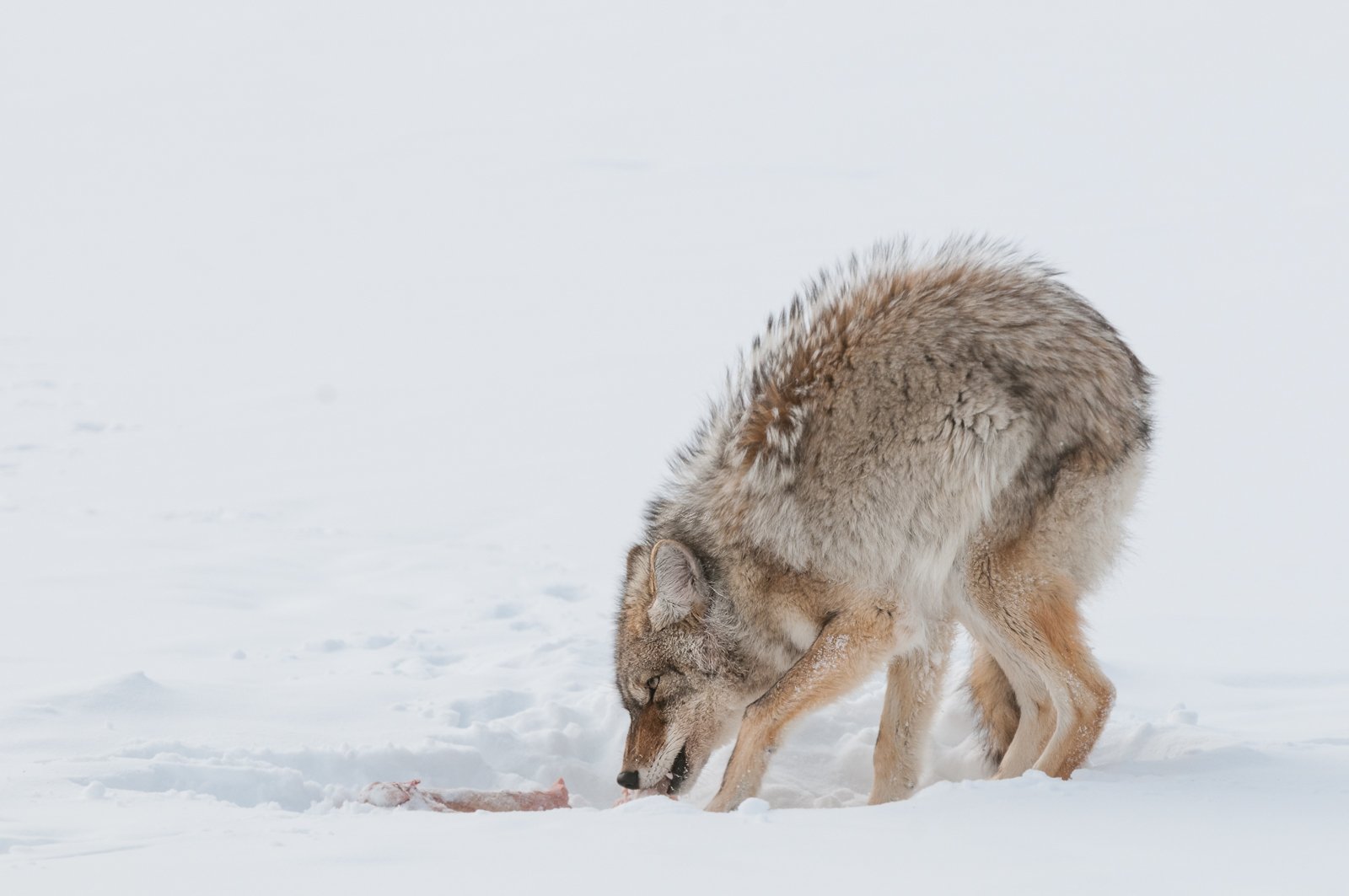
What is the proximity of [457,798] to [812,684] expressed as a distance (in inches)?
60.9

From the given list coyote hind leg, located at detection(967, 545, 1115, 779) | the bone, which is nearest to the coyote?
coyote hind leg, located at detection(967, 545, 1115, 779)

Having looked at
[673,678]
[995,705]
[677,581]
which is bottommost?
[673,678]

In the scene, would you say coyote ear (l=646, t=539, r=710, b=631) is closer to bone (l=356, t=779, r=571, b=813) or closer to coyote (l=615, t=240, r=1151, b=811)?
coyote (l=615, t=240, r=1151, b=811)

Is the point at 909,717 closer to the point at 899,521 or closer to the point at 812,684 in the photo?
the point at 812,684

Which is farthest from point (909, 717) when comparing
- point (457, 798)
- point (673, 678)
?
point (457, 798)

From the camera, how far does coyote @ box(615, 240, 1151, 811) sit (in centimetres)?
452

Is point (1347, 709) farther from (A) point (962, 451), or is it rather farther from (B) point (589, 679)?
(B) point (589, 679)

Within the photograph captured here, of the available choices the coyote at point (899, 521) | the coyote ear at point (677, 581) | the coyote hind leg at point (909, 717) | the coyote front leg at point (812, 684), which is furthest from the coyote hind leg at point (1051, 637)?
the coyote ear at point (677, 581)

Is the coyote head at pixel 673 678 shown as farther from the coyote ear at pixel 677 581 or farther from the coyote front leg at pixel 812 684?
the coyote front leg at pixel 812 684

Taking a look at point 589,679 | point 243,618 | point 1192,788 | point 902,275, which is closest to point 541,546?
point 243,618

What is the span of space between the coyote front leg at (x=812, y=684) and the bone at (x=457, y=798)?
2.36ft

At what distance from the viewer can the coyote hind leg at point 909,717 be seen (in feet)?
17.1

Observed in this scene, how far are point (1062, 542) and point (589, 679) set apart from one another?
3.02 m

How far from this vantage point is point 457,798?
4680 mm
